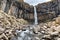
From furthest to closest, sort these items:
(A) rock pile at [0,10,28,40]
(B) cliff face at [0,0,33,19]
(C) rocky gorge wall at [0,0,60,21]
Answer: (C) rocky gorge wall at [0,0,60,21] → (B) cliff face at [0,0,33,19] → (A) rock pile at [0,10,28,40]

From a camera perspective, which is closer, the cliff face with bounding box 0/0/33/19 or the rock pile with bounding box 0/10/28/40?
the rock pile with bounding box 0/10/28/40

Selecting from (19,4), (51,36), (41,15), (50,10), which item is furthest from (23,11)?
(51,36)

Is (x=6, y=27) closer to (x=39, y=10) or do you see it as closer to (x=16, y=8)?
(x=16, y=8)

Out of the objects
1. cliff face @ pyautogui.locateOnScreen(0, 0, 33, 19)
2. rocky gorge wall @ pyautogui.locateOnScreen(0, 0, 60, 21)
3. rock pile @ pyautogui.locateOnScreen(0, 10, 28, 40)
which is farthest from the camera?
rocky gorge wall @ pyautogui.locateOnScreen(0, 0, 60, 21)

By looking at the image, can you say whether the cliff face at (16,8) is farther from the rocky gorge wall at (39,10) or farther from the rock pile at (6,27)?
the rock pile at (6,27)

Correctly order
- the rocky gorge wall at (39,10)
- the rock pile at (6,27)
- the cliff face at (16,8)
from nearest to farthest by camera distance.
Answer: the rock pile at (6,27)
the cliff face at (16,8)
the rocky gorge wall at (39,10)

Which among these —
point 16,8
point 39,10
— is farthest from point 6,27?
point 39,10

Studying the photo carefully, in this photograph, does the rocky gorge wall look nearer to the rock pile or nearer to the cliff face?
the cliff face

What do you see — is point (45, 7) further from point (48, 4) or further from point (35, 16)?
point (35, 16)

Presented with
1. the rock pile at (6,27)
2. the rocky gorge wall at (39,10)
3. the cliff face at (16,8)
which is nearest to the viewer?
the rock pile at (6,27)

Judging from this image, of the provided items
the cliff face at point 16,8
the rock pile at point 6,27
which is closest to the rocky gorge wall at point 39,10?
the cliff face at point 16,8

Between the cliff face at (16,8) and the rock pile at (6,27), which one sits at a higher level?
the cliff face at (16,8)

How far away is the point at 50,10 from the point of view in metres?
19.6

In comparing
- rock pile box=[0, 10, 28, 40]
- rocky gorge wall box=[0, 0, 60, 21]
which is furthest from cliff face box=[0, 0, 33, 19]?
rock pile box=[0, 10, 28, 40]
